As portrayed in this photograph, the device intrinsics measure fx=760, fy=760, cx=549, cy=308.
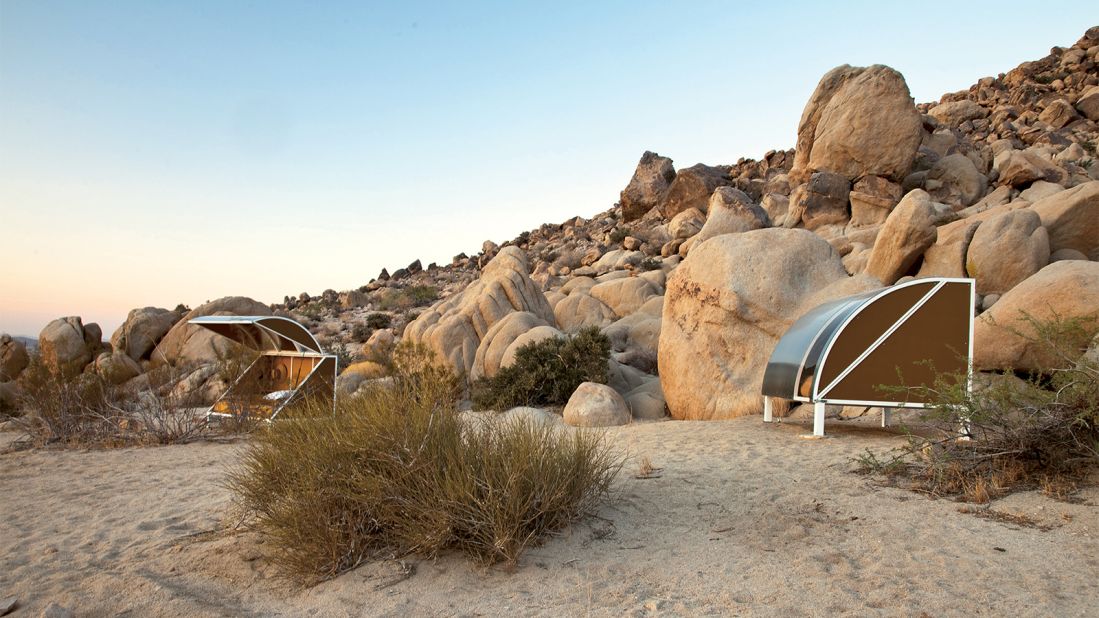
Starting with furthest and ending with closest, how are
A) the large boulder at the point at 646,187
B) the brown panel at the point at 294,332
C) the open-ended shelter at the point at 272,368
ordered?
the large boulder at the point at 646,187 → the brown panel at the point at 294,332 → the open-ended shelter at the point at 272,368

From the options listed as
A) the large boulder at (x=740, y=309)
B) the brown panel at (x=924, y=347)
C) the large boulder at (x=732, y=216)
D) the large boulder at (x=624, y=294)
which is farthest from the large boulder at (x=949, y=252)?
the large boulder at (x=732, y=216)

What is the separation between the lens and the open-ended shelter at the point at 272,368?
13555 millimetres

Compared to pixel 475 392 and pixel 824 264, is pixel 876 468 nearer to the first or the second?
pixel 824 264

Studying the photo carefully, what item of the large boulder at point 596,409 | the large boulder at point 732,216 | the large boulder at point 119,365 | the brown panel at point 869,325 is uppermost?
the large boulder at point 732,216

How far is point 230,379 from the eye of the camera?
51.8 feet

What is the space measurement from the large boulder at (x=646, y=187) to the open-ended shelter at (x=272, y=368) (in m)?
31.2

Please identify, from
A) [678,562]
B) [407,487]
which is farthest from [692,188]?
[407,487]

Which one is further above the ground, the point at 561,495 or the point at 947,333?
the point at 947,333

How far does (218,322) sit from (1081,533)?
13791 millimetres

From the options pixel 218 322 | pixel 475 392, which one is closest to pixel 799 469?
pixel 475 392

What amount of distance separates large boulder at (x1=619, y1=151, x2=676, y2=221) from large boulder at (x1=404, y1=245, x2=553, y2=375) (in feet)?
79.5

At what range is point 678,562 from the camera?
5.18 metres

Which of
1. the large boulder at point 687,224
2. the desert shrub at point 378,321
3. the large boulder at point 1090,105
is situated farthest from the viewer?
the large boulder at point 1090,105

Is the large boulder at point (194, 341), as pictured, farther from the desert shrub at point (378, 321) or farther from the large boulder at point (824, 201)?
the large boulder at point (824, 201)
